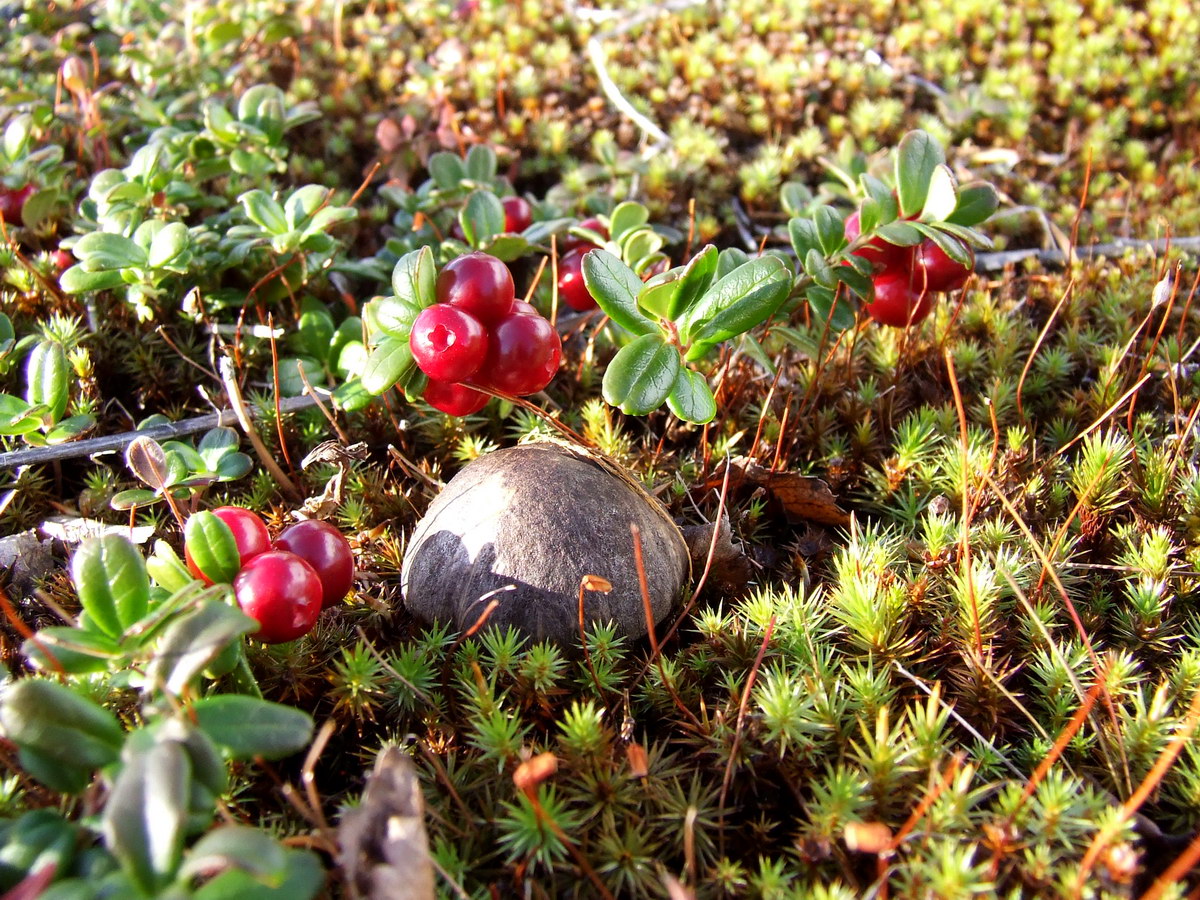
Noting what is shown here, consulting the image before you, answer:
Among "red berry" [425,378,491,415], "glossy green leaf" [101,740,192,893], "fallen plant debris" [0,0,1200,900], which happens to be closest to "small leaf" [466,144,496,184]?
"fallen plant debris" [0,0,1200,900]

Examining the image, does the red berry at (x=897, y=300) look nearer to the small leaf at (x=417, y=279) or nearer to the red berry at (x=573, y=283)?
the red berry at (x=573, y=283)

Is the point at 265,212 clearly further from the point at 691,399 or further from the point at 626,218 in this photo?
the point at 691,399

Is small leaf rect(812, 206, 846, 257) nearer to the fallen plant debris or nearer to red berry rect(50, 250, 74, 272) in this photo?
the fallen plant debris

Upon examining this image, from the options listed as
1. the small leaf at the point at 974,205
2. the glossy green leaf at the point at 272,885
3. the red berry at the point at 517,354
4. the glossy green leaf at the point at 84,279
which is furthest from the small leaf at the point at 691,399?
the glossy green leaf at the point at 84,279

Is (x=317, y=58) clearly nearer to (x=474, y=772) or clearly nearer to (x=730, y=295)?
(x=730, y=295)

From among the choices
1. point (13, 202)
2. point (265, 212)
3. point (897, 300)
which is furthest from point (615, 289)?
point (13, 202)

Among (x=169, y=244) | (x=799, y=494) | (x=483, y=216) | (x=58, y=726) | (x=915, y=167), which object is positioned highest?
(x=915, y=167)
